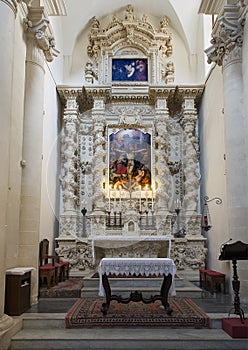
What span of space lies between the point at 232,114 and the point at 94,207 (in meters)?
5.64

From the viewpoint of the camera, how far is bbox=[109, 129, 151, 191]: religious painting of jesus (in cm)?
1222

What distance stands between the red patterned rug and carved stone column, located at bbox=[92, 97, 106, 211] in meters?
5.12

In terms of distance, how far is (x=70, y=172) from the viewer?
12094 millimetres

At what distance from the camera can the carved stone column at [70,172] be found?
1181 cm

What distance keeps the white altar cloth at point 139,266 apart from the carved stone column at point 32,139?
5.21 ft

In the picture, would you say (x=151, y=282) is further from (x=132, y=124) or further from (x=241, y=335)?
(x=132, y=124)

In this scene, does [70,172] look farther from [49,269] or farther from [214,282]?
[214,282]

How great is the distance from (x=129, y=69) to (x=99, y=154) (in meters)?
3.12

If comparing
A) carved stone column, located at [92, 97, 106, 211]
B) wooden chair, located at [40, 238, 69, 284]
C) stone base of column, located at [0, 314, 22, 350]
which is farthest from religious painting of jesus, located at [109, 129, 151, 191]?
stone base of column, located at [0, 314, 22, 350]

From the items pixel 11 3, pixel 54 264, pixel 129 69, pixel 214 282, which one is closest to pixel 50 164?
pixel 54 264

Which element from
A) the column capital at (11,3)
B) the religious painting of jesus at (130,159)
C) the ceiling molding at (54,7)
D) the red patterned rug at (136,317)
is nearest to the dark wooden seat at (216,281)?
the red patterned rug at (136,317)

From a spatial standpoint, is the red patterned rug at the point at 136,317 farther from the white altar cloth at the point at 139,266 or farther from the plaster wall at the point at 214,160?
the plaster wall at the point at 214,160

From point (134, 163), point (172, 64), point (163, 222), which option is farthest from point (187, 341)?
point (172, 64)

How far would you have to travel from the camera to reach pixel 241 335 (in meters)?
→ 5.55
